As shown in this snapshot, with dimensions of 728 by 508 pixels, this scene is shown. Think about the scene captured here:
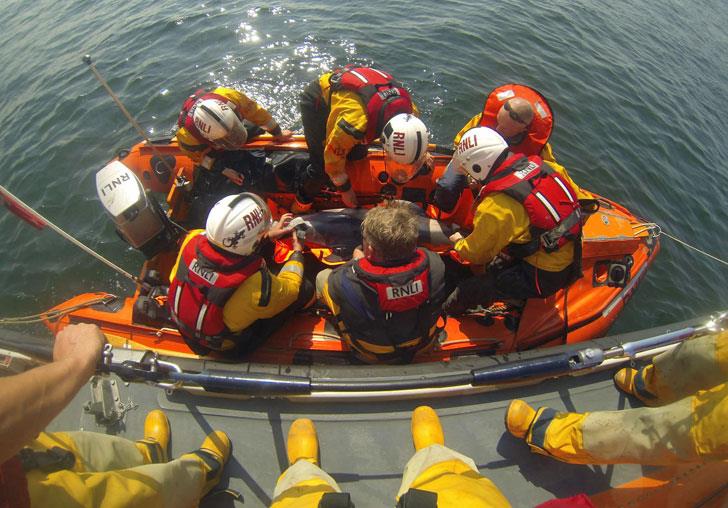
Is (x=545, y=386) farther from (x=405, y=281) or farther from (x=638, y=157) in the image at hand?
(x=638, y=157)

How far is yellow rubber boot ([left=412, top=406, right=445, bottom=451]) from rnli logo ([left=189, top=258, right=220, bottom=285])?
5.14 ft

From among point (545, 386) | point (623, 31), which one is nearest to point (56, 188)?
point (545, 386)

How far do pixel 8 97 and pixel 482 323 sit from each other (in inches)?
385

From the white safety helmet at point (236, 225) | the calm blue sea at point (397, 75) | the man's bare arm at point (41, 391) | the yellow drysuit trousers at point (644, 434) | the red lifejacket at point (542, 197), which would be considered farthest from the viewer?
the calm blue sea at point (397, 75)

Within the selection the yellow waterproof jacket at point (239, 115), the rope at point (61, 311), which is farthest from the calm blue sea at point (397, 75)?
the yellow waterproof jacket at point (239, 115)

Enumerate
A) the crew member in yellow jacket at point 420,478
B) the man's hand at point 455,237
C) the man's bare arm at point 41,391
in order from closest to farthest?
the man's bare arm at point 41,391 < the crew member in yellow jacket at point 420,478 < the man's hand at point 455,237

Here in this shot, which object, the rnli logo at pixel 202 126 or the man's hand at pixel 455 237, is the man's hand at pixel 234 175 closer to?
the rnli logo at pixel 202 126

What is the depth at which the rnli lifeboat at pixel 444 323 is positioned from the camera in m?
3.22

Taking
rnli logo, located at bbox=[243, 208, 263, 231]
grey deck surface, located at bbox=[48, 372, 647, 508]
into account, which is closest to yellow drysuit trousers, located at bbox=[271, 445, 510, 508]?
grey deck surface, located at bbox=[48, 372, 647, 508]

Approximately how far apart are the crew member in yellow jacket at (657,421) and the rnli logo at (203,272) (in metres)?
2.08

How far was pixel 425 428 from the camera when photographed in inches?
92.4

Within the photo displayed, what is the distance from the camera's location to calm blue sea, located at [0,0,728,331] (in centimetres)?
512

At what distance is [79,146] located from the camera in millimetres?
6359

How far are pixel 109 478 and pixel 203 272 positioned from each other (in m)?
1.27
